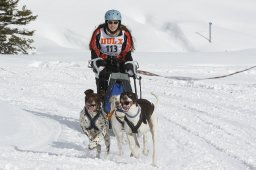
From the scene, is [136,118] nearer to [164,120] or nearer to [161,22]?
[164,120]

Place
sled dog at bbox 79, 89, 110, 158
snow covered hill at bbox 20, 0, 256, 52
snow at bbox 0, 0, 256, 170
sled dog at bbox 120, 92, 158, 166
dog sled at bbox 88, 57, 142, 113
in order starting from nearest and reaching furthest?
1. sled dog at bbox 120, 92, 158, 166
2. sled dog at bbox 79, 89, 110, 158
3. snow at bbox 0, 0, 256, 170
4. dog sled at bbox 88, 57, 142, 113
5. snow covered hill at bbox 20, 0, 256, 52

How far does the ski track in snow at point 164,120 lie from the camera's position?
7.37 meters

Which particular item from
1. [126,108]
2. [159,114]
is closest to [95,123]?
[126,108]

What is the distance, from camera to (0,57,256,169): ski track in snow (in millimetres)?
7367

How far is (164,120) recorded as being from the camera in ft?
34.7

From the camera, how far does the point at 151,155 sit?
25.5 feet

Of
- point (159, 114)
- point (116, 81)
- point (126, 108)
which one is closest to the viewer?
point (126, 108)

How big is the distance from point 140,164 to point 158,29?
8614 centimetres

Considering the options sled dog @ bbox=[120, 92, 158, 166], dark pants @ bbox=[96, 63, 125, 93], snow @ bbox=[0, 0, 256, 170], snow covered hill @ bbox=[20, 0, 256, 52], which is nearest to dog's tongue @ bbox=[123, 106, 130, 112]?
sled dog @ bbox=[120, 92, 158, 166]

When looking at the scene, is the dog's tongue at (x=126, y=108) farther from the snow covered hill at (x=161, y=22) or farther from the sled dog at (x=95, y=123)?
the snow covered hill at (x=161, y=22)

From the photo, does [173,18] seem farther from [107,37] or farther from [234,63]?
[107,37]

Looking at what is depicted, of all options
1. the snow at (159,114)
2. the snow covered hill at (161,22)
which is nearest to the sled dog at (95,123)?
the snow at (159,114)

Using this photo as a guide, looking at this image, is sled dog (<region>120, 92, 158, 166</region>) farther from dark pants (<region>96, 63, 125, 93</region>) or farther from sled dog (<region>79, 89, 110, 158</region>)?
dark pants (<region>96, 63, 125, 93</region>)

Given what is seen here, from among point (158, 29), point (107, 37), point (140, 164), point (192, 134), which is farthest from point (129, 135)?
point (158, 29)
